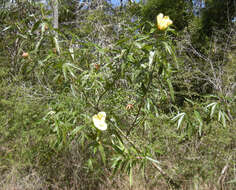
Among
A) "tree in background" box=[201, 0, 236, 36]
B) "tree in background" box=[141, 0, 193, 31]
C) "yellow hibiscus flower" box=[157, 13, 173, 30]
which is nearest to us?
"yellow hibiscus flower" box=[157, 13, 173, 30]

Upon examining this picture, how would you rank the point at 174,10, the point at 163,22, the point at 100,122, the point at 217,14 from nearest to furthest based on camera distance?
the point at 163,22 < the point at 100,122 < the point at 217,14 < the point at 174,10

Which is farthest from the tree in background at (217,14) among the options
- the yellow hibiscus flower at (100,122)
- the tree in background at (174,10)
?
the yellow hibiscus flower at (100,122)

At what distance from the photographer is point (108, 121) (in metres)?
1.26

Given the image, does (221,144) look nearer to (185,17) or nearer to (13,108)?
(13,108)

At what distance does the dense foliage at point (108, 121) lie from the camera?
1232 millimetres

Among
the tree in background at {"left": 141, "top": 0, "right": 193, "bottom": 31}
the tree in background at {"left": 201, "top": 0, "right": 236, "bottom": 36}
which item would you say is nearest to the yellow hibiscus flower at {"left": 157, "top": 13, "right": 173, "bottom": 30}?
the tree in background at {"left": 201, "top": 0, "right": 236, "bottom": 36}

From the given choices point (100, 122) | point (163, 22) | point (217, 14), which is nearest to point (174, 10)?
point (217, 14)

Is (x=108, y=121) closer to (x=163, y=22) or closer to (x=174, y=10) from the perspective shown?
(x=163, y=22)

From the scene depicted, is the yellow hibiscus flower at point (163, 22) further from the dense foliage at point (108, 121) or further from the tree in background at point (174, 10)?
the tree in background at point (174, 10)

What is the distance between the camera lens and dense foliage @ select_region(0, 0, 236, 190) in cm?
123

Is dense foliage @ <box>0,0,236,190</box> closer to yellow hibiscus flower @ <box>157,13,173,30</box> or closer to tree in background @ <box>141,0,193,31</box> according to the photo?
yellow hibiscus flower @ <box>157,13,173,30</box>

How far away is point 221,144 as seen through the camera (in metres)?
2.31

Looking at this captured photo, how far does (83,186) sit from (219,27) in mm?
4843

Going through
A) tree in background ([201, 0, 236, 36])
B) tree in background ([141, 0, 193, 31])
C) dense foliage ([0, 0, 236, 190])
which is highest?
tree in background ([141, 0, 193, 31])
